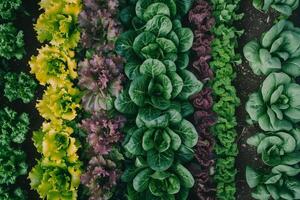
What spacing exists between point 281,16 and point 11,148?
3588mm

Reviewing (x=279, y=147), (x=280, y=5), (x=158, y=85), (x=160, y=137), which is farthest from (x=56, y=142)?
(x=280, y=5)

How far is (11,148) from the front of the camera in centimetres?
541

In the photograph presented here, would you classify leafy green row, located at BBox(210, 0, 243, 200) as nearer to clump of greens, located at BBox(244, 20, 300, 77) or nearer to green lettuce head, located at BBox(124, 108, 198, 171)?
clump of greens, located at BBox(244, 20, 300, 77)

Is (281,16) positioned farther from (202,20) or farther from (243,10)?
(202,20)

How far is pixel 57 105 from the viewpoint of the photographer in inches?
203

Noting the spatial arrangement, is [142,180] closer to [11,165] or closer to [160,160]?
[160,160]

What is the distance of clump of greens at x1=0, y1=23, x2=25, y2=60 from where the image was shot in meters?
5.33

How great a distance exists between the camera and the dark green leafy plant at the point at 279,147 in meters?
5.41

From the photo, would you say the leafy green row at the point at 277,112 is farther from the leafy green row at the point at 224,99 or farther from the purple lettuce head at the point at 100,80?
the purple lettuce head at the point at 100,80

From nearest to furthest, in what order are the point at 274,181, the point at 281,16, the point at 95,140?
the point at 95,140
the point at 274,181
the point at 281,16

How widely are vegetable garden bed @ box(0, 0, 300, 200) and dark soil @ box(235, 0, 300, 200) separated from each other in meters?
0.26

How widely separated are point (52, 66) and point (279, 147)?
2.77 meters

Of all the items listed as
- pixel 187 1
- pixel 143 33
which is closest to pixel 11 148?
pixel 143 33

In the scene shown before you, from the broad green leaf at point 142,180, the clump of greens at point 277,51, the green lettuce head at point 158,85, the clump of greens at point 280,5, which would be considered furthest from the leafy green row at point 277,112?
the broad green leaf at point 142,180
